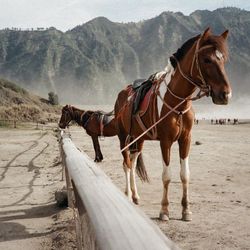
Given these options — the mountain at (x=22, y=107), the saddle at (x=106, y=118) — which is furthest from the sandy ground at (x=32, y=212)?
the mountain at (x=22, y=107)

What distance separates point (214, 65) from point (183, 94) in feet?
2.48

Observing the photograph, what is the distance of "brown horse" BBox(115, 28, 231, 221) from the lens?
559 cm

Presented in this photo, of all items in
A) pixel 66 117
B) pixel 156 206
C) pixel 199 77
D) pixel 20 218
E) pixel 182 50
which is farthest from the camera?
pixel 66 117

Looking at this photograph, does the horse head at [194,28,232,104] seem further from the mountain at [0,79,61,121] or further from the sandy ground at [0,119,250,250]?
the mountain at [0,79,61,121]

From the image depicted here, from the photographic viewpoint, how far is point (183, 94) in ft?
20.3

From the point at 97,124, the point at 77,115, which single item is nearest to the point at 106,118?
the point at 97,124

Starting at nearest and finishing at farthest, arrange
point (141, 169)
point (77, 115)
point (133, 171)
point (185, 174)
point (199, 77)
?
point (199, 77), point (185, 174), point (133, 171), point (141, 169), point (77, 115)

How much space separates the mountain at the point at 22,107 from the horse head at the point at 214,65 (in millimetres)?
37820

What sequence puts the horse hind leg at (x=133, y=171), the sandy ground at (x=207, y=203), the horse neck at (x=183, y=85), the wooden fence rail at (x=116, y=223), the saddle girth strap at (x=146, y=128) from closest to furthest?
the wooden fence rail at (x=116, y=223) → the sandy ground at (x=207, y=203) → the horse neck at (x=183, y=85) → the saddle girth strap at (x=146, y=128) → the horse hind leg at (x=133, y=171)

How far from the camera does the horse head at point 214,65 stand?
5395mm

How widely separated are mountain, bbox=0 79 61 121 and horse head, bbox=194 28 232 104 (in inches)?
1489

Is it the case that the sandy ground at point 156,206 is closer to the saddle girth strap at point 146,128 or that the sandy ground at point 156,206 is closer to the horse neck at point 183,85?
the saddle girth strap at point 146,128

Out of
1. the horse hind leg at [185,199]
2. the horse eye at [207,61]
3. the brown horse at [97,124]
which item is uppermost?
the horse eye at [207,61]

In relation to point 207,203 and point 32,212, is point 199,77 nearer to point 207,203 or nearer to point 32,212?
point 207,203
